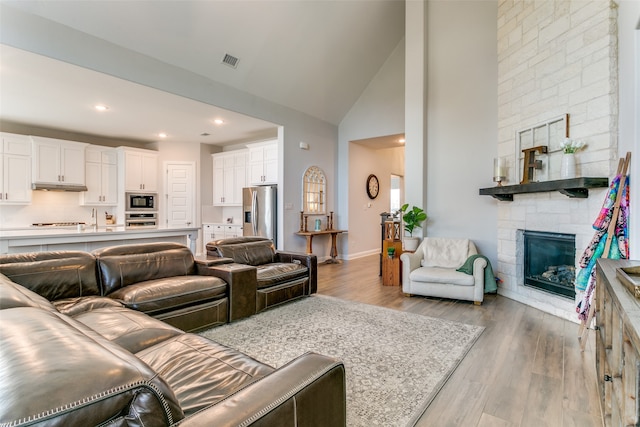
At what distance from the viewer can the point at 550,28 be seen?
3635 millimetres

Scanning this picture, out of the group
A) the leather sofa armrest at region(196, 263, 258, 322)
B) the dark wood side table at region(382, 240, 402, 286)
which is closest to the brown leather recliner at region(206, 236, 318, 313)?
the leather sofa armrest at region(196, 263, 258, 322)

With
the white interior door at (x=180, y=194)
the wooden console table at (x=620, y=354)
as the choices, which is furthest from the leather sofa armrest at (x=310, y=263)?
the white interior door at (x=180, y=194)

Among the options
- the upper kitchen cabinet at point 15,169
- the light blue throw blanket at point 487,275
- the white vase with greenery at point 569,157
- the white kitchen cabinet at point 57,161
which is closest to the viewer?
the white vase with greenery at point 569,157

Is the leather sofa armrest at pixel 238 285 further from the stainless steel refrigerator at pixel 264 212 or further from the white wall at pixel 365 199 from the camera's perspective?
the white wall at pixel 365 199

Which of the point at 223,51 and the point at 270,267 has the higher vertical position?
the point at 223,51

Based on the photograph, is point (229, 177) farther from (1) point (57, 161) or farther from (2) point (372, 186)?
(2) point (372, 186)

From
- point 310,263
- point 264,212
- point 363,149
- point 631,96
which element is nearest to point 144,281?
point 310,263

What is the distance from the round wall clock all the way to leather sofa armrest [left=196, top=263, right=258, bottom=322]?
5.15 meters

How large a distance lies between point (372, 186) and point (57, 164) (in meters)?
6.71

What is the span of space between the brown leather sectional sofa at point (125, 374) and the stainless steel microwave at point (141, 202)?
4810 mm

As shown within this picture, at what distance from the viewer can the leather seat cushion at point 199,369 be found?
121cm

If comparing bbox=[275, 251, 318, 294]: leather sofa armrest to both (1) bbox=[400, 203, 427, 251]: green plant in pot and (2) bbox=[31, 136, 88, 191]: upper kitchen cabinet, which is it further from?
Answer: (2) bbox=[31, 136, 88, 191]: upper kitchen cabinet

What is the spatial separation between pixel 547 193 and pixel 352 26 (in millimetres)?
4050

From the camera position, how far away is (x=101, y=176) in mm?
6711
